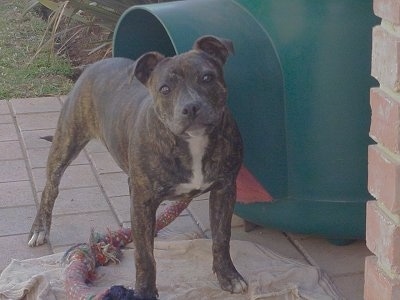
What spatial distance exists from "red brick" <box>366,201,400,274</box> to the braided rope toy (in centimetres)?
132

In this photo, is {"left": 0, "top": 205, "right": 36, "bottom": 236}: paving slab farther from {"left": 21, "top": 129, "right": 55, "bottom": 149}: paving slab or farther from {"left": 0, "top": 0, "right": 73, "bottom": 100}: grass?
{"left": 0, "top": 0, "right": 73, "bottom": 100}: grass

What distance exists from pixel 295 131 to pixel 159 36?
115cm

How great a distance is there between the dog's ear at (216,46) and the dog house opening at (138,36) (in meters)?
0.97

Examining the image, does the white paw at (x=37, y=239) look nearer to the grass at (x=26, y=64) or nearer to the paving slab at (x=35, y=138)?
the paving slab at (x=35, y=138)

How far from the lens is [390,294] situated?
247 cm

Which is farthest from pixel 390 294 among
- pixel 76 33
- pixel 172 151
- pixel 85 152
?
pixel 76 33

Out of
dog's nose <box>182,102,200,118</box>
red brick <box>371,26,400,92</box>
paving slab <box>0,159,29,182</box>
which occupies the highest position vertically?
red brick <box>371,26,400,92</box>

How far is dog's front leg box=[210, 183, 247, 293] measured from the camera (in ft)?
12.4

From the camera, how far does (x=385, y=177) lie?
239 centimetres

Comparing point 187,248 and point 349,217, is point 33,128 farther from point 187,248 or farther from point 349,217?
point 349,217

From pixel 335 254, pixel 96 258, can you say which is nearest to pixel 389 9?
pixel 335 254

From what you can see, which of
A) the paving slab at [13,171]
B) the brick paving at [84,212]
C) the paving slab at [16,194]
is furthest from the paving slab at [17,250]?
the paving slab at [13,171]

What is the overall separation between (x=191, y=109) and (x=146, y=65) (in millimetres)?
431

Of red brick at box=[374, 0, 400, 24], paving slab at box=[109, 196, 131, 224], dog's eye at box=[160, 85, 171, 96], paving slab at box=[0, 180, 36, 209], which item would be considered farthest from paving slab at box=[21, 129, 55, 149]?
red brick at box=[374, 0, 400, 24]
